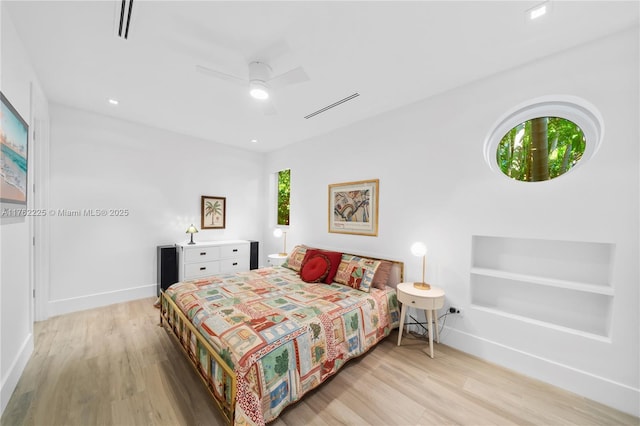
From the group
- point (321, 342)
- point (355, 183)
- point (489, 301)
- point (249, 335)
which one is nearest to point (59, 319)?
point (249, 335)

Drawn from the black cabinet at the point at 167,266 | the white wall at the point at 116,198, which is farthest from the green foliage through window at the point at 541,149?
the black cabinet at the point at 167,266

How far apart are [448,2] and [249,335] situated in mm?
2622

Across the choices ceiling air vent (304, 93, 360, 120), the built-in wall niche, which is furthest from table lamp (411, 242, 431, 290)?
ceiling air vent (304, 93, 360, 120)

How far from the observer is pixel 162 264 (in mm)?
3713

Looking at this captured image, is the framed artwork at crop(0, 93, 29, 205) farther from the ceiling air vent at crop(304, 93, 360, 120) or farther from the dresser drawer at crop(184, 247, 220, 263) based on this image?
the ceiling air vent at crop(304, 93, 360, 120)

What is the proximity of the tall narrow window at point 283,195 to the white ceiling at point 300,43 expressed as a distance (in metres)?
2.28

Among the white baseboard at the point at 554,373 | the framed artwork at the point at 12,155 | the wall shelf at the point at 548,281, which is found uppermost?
the framed artwork at the point at 12,155

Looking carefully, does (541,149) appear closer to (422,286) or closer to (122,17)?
(422,286)

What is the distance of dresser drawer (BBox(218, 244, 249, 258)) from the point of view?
170 inches

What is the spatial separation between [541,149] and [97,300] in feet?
19.1

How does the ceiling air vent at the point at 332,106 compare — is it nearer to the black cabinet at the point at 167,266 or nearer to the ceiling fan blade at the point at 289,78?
the ceiling fan blade at the point at 289,78

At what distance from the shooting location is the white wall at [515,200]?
1.78 m

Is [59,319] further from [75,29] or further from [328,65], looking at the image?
[328,65]

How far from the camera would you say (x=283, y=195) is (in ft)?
17.0
